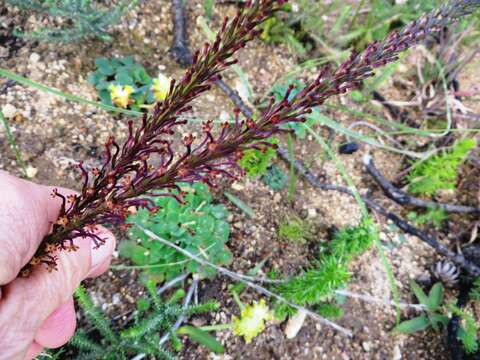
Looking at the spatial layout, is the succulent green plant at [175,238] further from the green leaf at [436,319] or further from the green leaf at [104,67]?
the green leaf at [436,319]

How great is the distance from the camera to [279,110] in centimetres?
72

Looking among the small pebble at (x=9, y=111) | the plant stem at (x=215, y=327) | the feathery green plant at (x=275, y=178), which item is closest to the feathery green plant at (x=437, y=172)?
the feathery green plant at (x=275, y=178)

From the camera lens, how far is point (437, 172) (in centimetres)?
239

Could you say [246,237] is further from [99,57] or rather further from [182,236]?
[99,57]

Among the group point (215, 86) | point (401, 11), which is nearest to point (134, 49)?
point (215, 86)

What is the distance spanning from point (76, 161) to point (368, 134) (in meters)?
1.75

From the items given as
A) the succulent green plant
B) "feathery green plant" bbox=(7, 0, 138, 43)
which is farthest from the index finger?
"feathery green plant" bbox=(7, 0, 138, 43)

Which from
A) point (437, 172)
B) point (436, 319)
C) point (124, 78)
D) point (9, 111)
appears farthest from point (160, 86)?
point (436, 319)

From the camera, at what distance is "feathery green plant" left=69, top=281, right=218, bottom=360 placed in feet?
5.19

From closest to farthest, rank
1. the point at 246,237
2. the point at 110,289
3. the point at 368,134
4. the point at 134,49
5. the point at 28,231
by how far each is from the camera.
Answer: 1. the point at 28,231
2. the point at 110,289
3. the point at 246,237
4. the point at 134,49
5. the point at 368,134

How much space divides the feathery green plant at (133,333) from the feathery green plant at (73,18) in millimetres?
1271

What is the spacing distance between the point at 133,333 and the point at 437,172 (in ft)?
6.09

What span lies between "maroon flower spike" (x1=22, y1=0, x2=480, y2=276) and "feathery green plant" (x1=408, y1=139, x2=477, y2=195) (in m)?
1.63

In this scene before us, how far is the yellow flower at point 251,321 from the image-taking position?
1785mm
